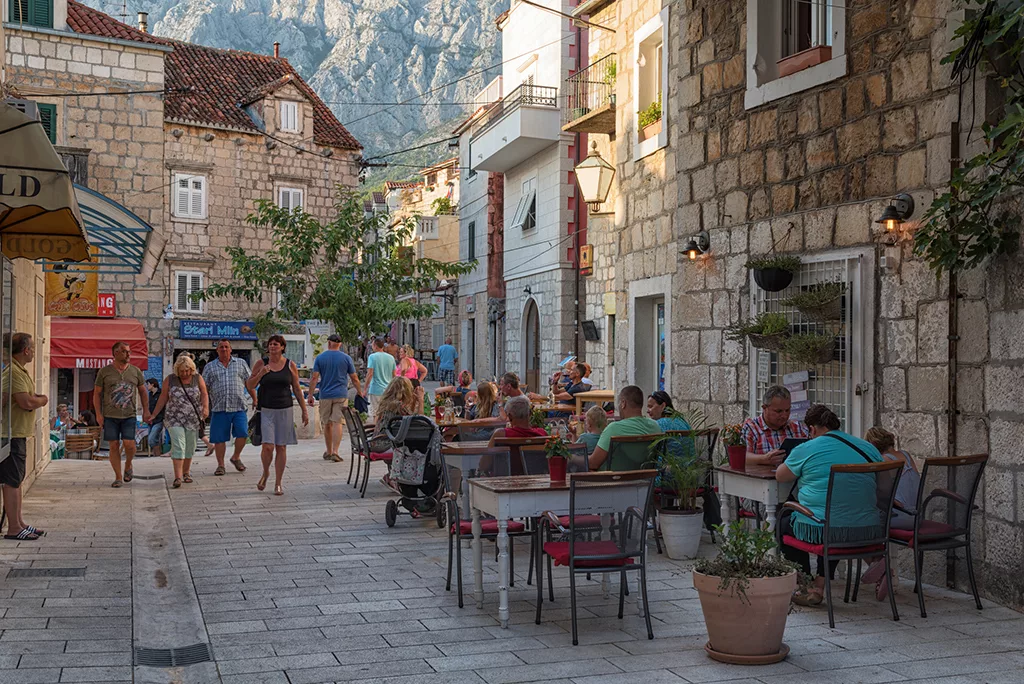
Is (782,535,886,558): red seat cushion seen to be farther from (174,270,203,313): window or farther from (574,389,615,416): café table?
(174,270,203,313): window

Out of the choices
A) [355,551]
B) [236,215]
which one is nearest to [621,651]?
[355,551]

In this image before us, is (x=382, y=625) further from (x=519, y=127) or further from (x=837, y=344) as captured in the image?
(x=519, y=127)

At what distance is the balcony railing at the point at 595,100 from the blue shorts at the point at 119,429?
26.1 feet

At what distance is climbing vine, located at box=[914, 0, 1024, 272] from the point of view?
6.51 metres

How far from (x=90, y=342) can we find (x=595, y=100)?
12720 mm

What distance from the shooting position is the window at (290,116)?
106 ft

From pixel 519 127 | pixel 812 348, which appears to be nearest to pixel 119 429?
pixel 812 348

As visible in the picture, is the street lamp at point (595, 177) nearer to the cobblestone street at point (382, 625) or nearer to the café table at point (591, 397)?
the café table at point (591, 397)

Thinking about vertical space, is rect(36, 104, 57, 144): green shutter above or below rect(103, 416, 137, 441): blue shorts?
above

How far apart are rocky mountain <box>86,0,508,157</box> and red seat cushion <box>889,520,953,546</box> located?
9136 cm

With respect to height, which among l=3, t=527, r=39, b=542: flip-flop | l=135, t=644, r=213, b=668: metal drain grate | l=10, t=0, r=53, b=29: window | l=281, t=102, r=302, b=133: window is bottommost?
l=135, t=644, r=213, b=668: metal drain grate

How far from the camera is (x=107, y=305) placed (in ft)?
89.9

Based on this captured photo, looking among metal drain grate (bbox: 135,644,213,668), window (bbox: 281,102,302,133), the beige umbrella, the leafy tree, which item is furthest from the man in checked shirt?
window (bbox: 281,102,302,133)

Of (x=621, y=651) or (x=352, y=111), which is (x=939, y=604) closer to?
(x=621, y=651)
